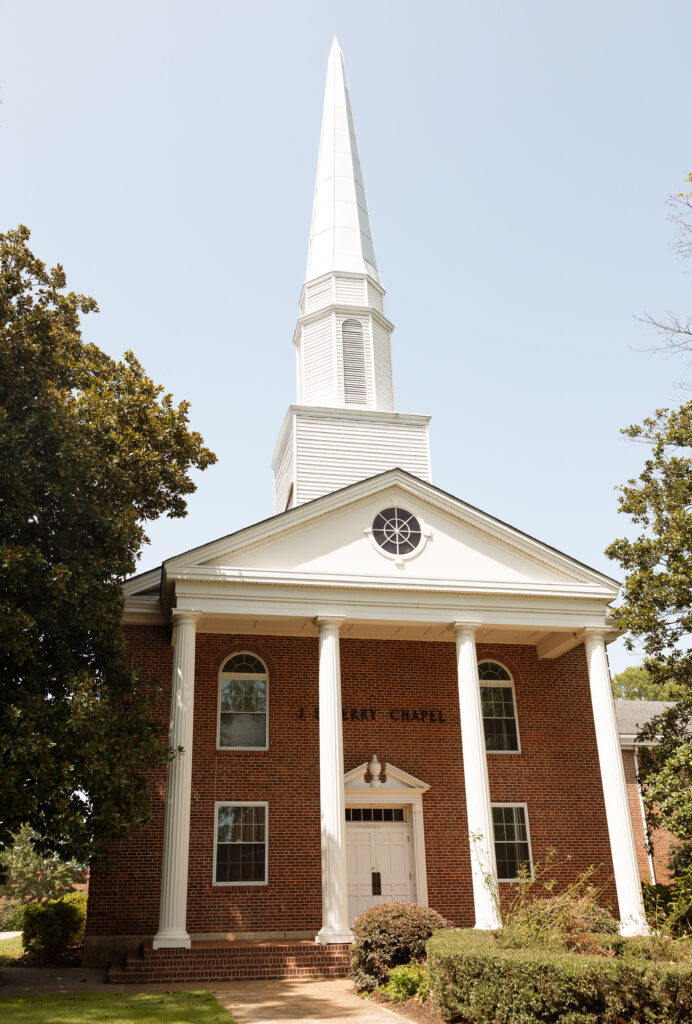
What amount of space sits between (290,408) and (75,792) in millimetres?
13031

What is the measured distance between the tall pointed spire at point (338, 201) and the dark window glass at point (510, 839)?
55.1 feet

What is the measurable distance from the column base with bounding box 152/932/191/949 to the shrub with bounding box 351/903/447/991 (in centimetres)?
296

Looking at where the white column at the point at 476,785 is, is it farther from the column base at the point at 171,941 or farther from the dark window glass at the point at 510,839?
the column base at the point at 171,941

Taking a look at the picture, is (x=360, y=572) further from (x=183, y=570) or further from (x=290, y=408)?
(x=290, y=408)

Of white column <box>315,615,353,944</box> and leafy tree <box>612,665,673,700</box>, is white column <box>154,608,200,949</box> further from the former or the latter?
leafy tree <box>612,665,673,700</box>

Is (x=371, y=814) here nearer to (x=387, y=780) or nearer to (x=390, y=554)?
(x=387, y=780)

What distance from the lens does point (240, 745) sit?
18750 millimetres

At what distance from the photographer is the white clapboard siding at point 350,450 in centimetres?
2328

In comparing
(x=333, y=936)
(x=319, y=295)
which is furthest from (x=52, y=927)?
(x=319, y=295)

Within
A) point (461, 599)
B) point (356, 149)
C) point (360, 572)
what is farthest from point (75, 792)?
point (356, 149)

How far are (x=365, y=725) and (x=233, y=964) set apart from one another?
6.42 m

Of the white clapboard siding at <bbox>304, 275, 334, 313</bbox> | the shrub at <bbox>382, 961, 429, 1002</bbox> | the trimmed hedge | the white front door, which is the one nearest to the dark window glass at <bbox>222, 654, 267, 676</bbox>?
the white front door

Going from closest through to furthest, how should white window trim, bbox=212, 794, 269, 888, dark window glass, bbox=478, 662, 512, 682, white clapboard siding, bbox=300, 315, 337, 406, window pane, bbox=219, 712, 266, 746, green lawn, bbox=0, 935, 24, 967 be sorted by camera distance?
white window trim, bbox=212, 794, 269, 888 → window pane, bbox=219, 712, 266, 746 → green lawn, bbox=0, 935, 24, 967 → dark window glass, bbox=478, 662, 512, 682 → white clapboard siding, bbox=300, 315, 337, 406

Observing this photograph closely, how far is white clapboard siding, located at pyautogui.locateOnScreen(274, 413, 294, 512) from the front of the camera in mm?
24281
